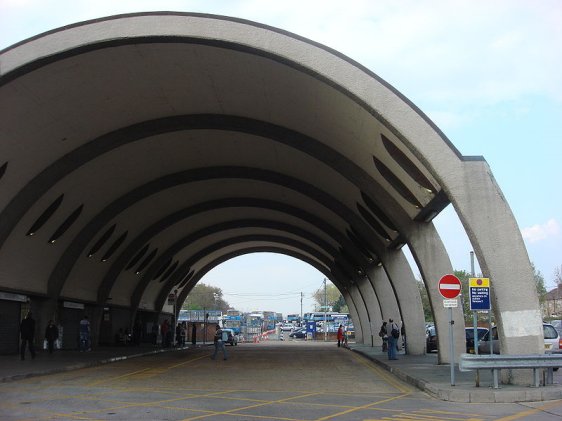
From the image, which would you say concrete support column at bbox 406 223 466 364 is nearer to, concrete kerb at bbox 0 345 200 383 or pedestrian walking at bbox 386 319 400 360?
pedestrian walking at bbox 386 319 400 360

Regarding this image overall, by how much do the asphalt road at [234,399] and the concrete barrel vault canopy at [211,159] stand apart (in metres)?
3.78

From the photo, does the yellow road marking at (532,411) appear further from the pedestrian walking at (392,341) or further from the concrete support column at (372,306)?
the concrete support column at (372,306)

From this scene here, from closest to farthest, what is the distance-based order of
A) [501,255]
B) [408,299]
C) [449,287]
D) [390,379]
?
[449,287] → [501,255] → [390,379] → [408,299]

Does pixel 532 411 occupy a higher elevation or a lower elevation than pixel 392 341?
lower

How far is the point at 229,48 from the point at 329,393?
364 inches

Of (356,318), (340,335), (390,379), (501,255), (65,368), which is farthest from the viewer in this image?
(356,318)

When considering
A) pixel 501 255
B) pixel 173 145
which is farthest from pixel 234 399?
pixel 173 145

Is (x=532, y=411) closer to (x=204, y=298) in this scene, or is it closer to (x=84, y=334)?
(x=84, y=334)

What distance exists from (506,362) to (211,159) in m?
19.5

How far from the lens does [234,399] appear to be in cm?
1285

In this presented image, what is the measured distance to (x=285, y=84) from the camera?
19.0m

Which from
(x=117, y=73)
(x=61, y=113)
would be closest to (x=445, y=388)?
(x=117, y=73)

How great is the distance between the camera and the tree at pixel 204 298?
154 metres

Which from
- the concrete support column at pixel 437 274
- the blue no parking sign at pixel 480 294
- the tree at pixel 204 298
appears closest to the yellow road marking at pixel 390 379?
the concrete support column at pixel 437 274
